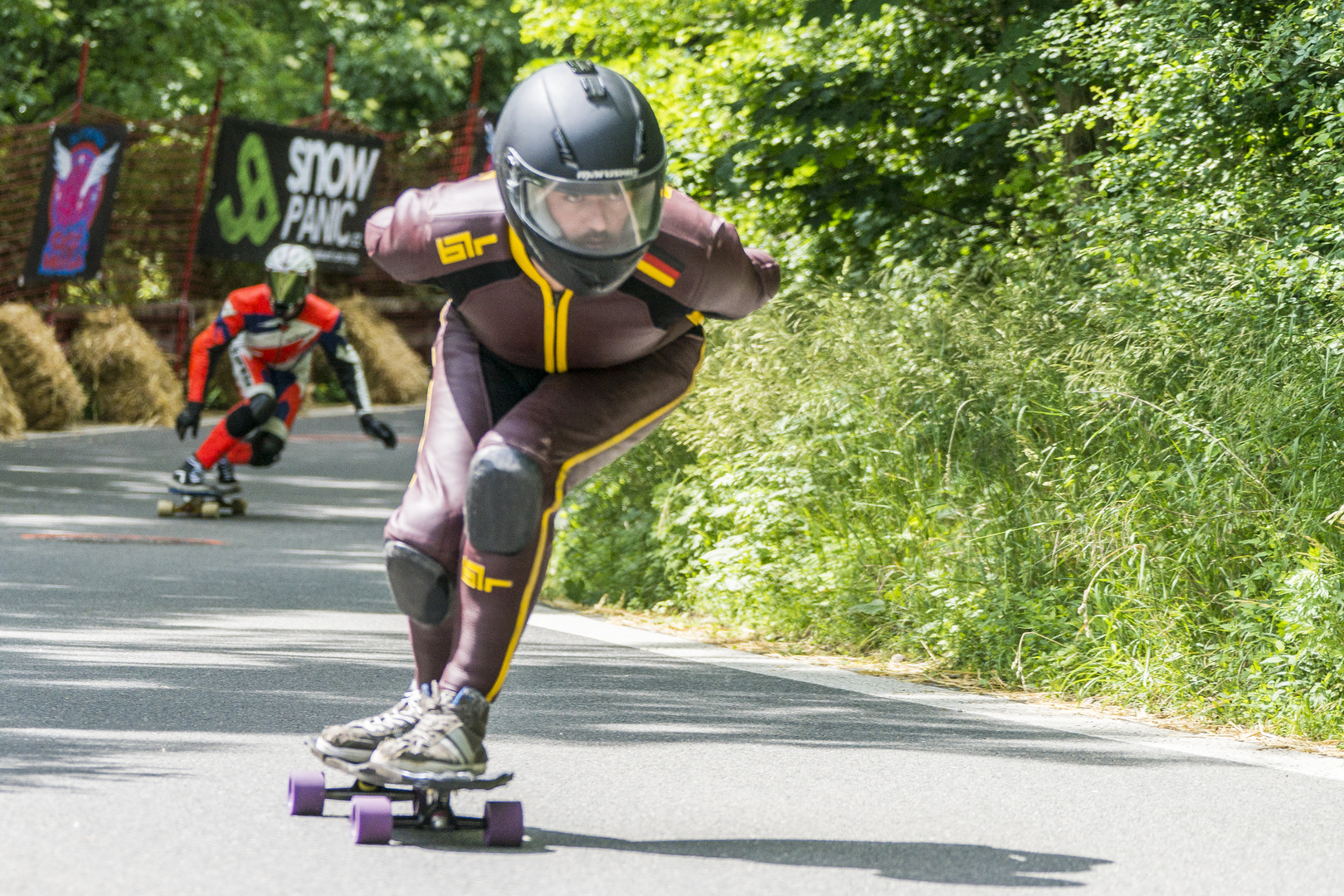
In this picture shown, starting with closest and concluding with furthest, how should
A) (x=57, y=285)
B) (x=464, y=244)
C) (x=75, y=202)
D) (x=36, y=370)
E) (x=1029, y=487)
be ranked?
(x=464, y=244) → (x=1029, y=487) → (x=36, y=370) → (x=75, y=202) → (x=57, y=285)

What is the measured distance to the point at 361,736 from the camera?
13.8 feet

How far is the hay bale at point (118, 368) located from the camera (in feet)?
65.3

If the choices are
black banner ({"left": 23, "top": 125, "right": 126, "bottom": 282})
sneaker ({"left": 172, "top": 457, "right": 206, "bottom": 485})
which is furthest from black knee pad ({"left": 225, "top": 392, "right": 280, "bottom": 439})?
black banner ({"left": 23, "top": 125, "right": 126, "bottom": 282})

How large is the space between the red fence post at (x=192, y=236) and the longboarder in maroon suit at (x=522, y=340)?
18.8 m

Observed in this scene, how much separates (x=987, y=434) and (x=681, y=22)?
5813 millimetres

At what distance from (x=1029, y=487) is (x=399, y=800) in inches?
135

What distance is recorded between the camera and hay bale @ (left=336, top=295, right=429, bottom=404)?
25.3m

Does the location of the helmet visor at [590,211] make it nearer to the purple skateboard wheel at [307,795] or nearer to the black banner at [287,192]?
the purple skateboard wheel at [307,795]

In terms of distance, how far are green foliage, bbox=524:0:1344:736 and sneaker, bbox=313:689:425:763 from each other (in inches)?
117

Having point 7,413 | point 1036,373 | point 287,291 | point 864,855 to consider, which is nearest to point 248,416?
point 287,291

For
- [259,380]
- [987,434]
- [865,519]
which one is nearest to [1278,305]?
[987,434]

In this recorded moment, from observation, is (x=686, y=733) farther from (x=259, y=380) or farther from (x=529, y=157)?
(x=259, y=380)

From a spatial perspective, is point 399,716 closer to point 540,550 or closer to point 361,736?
point 361,736

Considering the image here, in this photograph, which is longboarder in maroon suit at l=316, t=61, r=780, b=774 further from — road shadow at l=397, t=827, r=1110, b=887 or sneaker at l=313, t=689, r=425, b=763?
road shadow at l=397, t=827, r=1110, b=887
